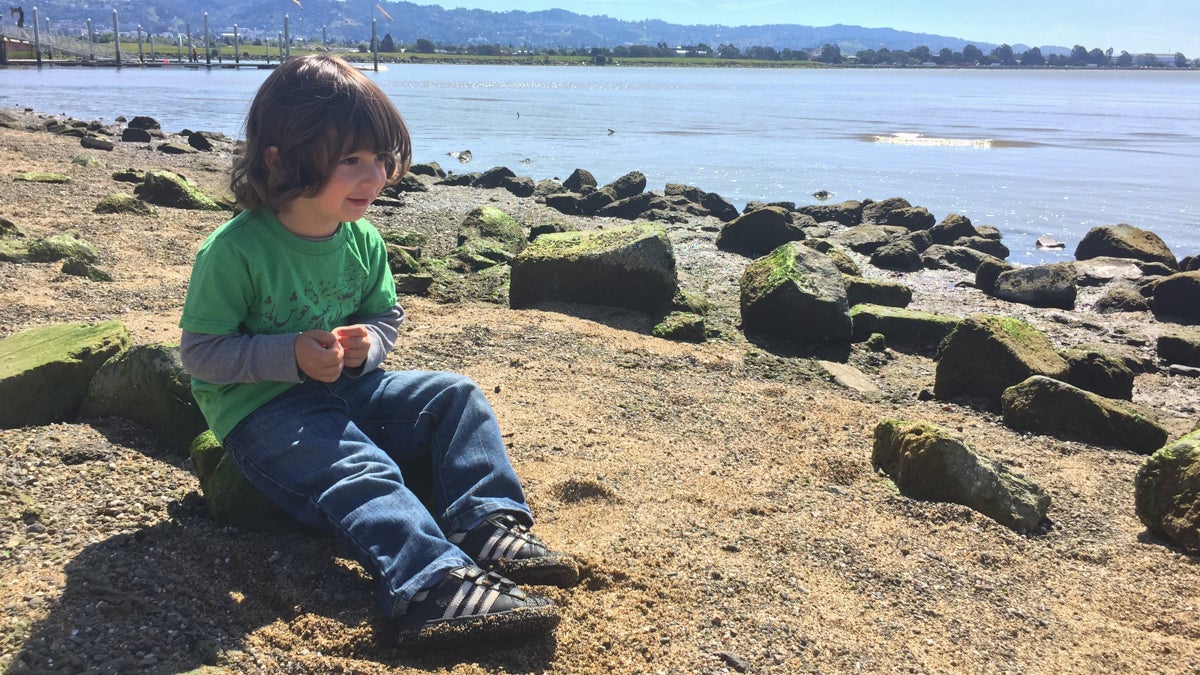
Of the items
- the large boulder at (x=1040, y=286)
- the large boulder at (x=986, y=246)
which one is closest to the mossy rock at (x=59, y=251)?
the large boulder at (x=1040, y=286)

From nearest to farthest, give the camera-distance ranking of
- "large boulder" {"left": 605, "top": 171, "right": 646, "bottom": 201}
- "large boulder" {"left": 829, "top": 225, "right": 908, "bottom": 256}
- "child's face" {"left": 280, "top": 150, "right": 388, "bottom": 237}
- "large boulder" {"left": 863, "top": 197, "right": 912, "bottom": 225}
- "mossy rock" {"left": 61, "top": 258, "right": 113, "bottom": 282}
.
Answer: "child's face" {"left": 280, "top": 150, "right": 388, "bottom": 237} < "mossy rock" {"left": 61, "top": 258, "right": 113, "bottom": 282} < "large boulder" {"left": 829, "top": 225, "right": 908, "bottom": 256} < "large boulder" {"left": 863, "top": 197, "right": 912, "bottom": 225} < "large boulder" {"left": 605, "top": 171, "right": 646, "bottom": 201}

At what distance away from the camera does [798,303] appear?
25.0ft

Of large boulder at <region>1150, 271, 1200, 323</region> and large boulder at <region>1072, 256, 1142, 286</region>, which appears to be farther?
large boulder at <region>1072, 256, 1142, 286</region>

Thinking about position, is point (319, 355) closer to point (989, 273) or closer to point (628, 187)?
point (989, 273)

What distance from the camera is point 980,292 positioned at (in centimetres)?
1090

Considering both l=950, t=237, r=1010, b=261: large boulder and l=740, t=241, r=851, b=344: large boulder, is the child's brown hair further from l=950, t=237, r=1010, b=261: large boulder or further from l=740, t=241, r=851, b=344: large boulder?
l=950, t=237, r=1010, b=261: large boulder

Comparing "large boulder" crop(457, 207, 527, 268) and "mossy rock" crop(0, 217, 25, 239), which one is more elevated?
"mossy rock" crop(0, 217, 25, 239)

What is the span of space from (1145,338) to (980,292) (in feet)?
7.20

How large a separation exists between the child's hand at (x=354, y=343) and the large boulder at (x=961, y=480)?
2.58 m

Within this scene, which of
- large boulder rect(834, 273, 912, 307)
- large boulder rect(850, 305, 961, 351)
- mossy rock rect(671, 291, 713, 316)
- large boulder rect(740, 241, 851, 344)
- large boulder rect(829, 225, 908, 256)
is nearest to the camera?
large boulder rect(740, 241, 851, 344)

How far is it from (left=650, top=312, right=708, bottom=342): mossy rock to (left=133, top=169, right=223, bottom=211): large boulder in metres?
6.55

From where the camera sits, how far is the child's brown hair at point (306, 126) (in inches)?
118

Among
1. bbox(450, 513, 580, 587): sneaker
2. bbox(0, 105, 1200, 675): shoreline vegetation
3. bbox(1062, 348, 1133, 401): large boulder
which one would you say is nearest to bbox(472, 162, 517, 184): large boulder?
bbox(0, 105, 1200, 675): shoreline vegetation

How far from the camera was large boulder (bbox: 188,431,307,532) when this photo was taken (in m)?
3.22
